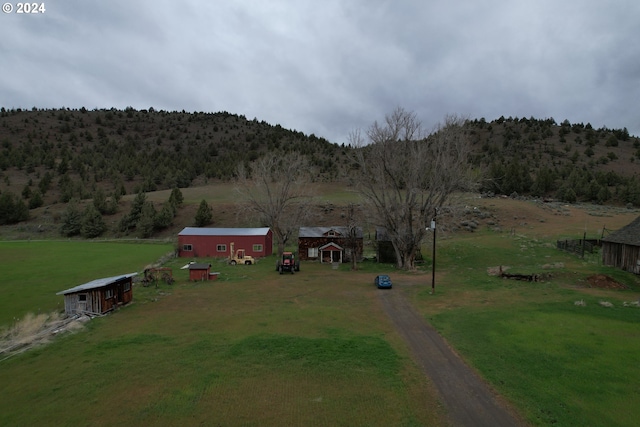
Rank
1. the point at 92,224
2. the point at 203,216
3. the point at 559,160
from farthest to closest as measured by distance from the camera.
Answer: the point at 559,160
the point at 203,216
the point at 92,224

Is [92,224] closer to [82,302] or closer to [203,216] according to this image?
[203,216]

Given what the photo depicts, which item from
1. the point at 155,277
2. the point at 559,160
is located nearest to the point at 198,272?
the point at 155,277

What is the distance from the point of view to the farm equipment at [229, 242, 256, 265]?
136 ft

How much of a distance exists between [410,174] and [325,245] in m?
12.7

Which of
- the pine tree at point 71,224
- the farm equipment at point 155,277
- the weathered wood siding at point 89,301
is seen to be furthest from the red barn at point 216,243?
the pine tree at point 71,224

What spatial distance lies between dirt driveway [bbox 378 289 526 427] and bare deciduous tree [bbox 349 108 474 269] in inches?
710

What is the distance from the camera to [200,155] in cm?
13025

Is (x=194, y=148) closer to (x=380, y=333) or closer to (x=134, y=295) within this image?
(x=134, y=295)

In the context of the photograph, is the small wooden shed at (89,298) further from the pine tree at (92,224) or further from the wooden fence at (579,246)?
the pine tree at (92,224)

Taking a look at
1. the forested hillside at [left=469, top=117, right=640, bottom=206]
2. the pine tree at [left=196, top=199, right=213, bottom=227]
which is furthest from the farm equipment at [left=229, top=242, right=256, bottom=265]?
the forested hillside at [left=469, top=117, right=640, bottom=206]

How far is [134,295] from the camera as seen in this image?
27938mm

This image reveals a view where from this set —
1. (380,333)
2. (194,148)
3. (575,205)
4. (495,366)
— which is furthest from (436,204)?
(194,148)

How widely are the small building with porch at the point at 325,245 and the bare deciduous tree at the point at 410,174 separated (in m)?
5.33

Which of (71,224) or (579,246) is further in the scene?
(71,224)
